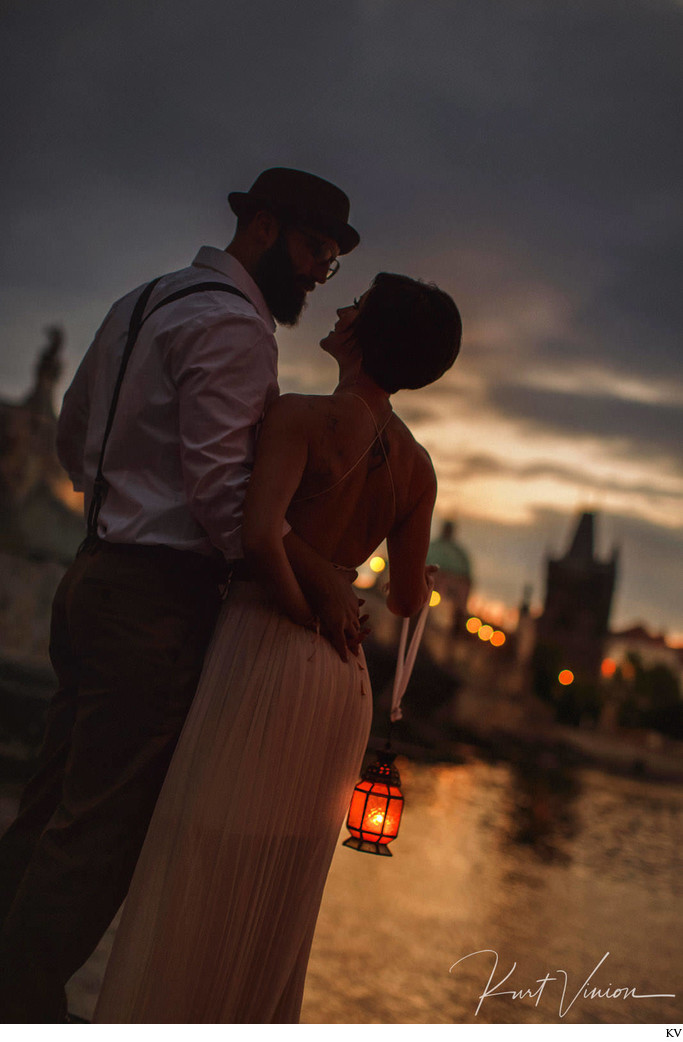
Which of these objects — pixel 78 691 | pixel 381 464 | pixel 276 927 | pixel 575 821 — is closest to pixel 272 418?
pixel 381 464

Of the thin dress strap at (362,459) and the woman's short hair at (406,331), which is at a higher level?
the woman's short hair at (406,331)

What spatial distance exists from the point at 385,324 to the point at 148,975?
Result: 145cm

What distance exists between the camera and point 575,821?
2205cm

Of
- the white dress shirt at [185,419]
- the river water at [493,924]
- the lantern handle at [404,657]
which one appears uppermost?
the white dress shirt at [185,419]

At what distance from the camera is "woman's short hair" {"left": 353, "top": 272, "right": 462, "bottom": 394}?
2.12 metres

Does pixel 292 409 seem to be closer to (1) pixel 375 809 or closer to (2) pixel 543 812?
(1) pixel 375 809

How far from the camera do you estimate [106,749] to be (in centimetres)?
202

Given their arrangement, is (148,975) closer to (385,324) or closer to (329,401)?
(329,401)

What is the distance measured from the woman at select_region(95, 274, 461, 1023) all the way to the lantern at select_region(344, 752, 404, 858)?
0.82 ft

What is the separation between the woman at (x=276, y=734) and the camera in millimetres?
1975

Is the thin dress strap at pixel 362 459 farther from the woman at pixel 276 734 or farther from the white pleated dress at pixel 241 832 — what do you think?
the white pleated dress at pixel 241 832

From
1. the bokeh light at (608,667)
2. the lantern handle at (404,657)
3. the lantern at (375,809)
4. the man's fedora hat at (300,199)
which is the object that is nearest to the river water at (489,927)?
the lantern at (375,809)
